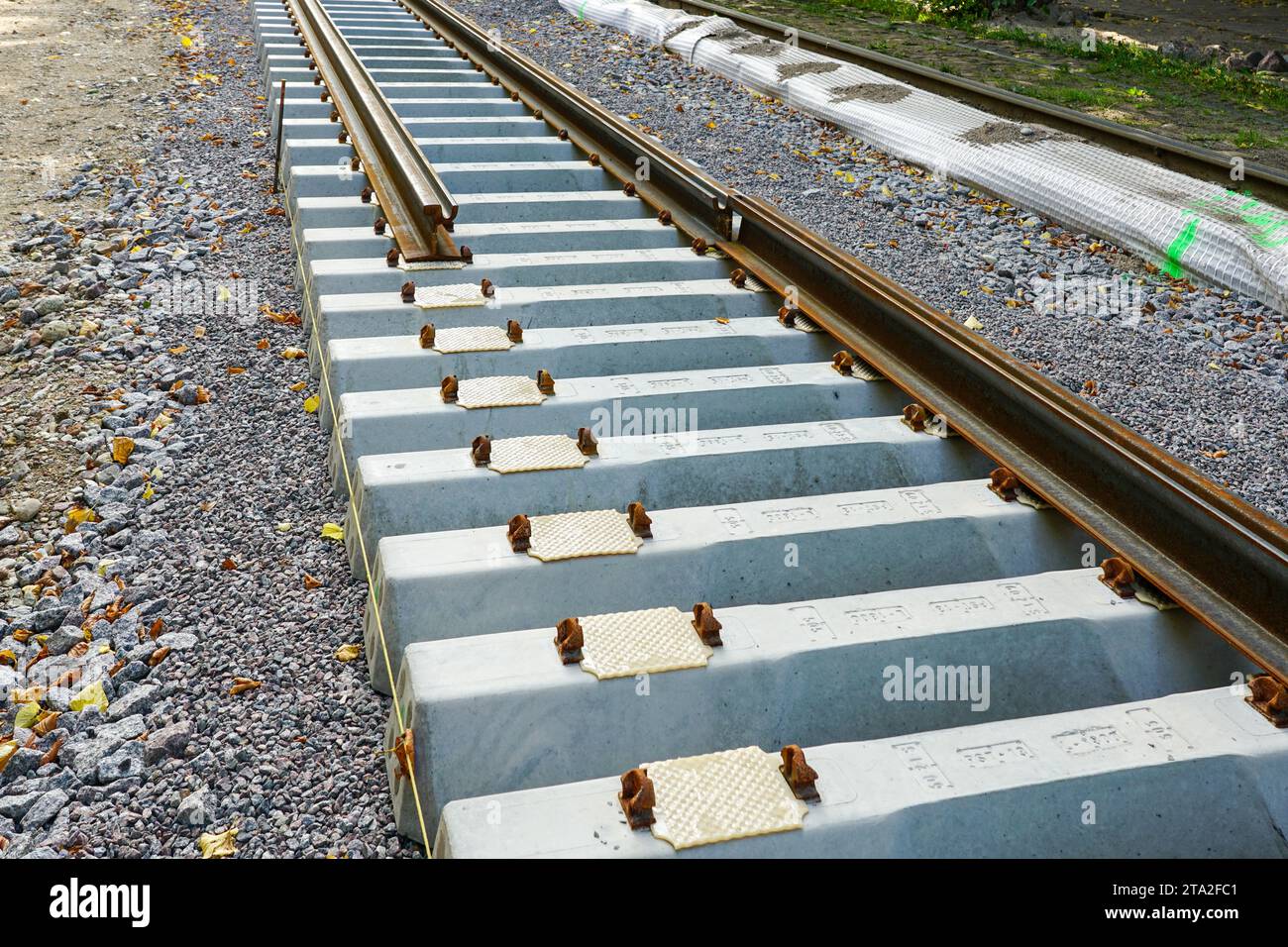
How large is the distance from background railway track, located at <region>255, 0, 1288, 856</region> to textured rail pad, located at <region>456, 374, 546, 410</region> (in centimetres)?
6

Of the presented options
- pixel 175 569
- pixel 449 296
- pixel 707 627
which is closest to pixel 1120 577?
pixel 707 627

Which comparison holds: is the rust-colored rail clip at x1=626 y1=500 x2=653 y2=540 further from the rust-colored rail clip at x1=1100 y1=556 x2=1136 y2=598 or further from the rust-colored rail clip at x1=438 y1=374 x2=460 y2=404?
the rust-colored rail clip at x1=1100 y1=556 x2=1136 y2=598

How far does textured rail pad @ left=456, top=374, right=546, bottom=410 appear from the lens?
3560 millimetres

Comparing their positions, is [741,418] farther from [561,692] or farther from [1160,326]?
[1160,326]

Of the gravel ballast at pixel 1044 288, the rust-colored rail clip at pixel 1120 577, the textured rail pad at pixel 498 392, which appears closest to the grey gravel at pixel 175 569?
the textured rail pad at pixel 498 392

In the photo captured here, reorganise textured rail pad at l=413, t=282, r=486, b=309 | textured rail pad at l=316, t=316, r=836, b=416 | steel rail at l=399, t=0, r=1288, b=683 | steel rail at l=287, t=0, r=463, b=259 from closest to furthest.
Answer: steel rail at l=399, t=0, r=1288, b=683
textured rail pad at l=316, t=316, r=836, b=416
textured rail pad at l=413, t=282, r=486, b=309
steel rail at l=287, t=0, r=463, b=259

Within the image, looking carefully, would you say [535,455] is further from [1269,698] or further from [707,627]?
[1269,698]

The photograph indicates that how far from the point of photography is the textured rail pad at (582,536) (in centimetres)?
280

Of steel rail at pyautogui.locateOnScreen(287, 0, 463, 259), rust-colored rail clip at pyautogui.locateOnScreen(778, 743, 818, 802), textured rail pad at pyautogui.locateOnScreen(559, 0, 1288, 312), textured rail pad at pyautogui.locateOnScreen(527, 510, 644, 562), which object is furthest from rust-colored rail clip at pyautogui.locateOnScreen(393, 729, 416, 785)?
textured rail pad at pyautogui.locateOnScreen(559, 0, 1288, 312)

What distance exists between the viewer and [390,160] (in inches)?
222

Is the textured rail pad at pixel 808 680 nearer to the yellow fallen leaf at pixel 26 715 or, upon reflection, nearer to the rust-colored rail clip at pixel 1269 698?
the rust-colored rail clip at pixel 1269 698

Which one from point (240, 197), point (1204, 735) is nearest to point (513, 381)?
point (1204, 735)

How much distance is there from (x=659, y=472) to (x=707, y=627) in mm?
937

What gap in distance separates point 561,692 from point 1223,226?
5.14 metres
